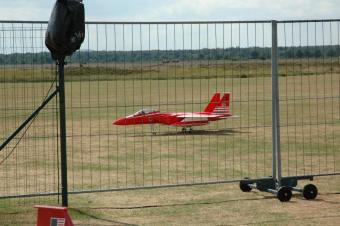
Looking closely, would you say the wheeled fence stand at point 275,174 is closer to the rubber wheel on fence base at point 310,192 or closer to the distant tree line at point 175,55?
the rubber wheel on fence base at point 310,192

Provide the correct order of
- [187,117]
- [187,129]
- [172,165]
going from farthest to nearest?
1. [187,129]
2. [187,117]
3. [172,165]

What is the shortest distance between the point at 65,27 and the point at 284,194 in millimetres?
4135

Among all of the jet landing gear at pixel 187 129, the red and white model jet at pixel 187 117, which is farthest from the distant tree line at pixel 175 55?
the jet landing gear at pixel 187 129

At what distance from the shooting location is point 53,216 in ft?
21.0

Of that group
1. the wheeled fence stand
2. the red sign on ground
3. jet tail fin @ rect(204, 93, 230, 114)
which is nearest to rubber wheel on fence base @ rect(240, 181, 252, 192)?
the wheeled fence stand

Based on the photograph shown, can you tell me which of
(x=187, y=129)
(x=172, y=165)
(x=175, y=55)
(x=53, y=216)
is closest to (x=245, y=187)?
(x=175, y=55)

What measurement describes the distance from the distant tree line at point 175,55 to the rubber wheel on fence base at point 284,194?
2.25 metres

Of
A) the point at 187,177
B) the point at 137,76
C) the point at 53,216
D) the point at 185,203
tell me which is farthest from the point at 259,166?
the point at 53,216

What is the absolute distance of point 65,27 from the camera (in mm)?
7461

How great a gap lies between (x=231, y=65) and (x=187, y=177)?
7.26 ft

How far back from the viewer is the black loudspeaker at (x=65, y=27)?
7410mm

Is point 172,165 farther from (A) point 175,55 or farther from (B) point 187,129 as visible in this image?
(B) point 187,129

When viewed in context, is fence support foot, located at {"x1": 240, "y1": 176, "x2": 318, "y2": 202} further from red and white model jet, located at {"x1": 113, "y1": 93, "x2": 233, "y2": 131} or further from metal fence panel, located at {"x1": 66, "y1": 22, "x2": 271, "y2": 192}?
red and white model jet, located at {"x1": 113, "y1": 93, "x2": 233, "y2": 131}

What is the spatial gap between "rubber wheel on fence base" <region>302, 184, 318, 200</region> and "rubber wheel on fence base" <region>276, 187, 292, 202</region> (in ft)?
0.81
